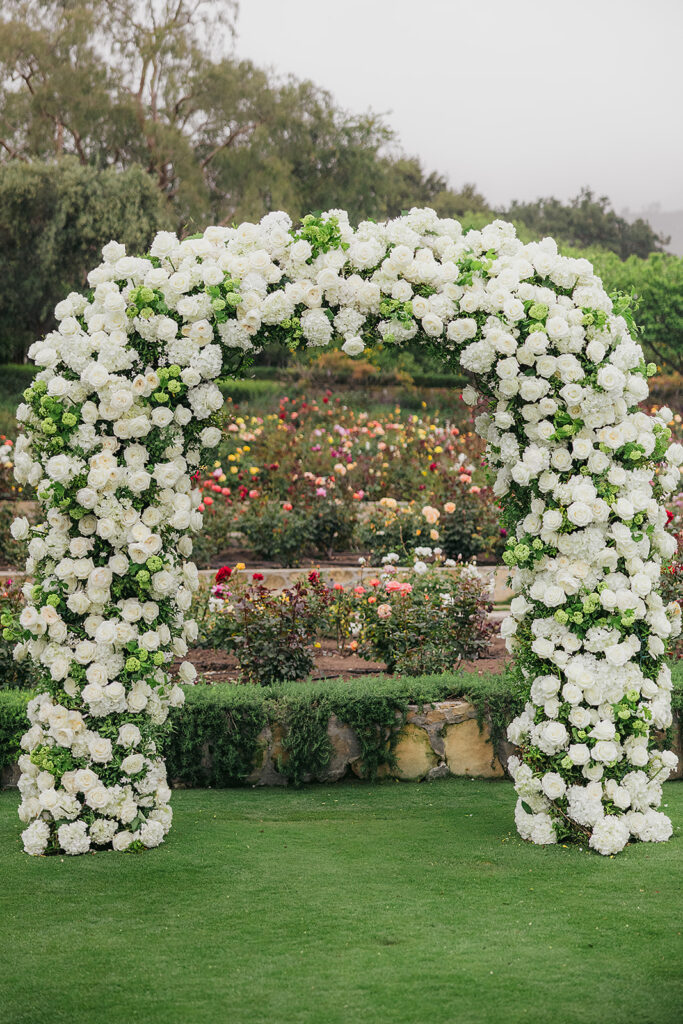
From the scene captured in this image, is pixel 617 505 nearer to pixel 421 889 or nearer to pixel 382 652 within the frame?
pixel 421 889

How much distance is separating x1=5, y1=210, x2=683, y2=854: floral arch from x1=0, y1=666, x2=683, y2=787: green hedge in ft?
3.23

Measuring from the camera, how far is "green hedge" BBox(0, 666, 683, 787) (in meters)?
5.72

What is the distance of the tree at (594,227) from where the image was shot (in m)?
51.5

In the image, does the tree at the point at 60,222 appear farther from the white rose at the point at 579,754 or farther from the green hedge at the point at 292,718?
the white rose at the point at 579,754

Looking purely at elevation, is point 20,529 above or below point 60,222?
below

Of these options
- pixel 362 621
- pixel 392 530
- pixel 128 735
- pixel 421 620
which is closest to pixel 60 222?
pixel 392 530

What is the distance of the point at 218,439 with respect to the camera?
15.7ft

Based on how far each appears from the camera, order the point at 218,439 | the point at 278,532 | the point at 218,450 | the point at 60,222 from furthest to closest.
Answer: the point at 60,222 → the point at 278,532 → the point at 218,450 → the point at 218,439

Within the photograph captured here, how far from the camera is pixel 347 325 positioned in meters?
4.70

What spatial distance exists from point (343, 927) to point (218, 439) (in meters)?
2.20

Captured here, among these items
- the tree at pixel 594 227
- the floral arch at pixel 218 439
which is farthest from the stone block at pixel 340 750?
the tree at pixel 594 227

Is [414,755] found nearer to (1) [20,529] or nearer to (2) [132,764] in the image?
(2) [132,764]

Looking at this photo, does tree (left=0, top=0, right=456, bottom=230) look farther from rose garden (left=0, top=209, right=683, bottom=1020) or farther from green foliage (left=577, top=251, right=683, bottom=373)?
rose garden (left=0, top=209, right=683, bottom=1020)

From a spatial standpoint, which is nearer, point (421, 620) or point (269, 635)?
point (269, 635)
